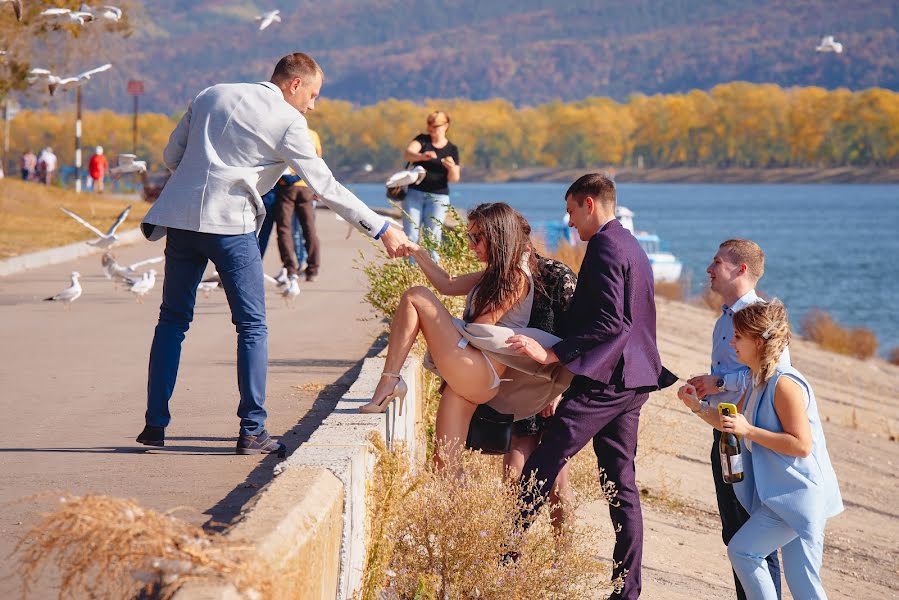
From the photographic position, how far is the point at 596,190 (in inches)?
229

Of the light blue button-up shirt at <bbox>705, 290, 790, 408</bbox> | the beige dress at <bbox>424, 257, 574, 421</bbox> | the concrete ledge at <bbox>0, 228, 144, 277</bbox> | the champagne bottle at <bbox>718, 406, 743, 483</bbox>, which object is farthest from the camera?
the concrete ledge at <bbox>0, 228, 144, 277</bbox>

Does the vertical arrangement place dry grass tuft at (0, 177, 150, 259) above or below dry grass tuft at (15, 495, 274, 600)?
below

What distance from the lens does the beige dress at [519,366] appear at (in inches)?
237

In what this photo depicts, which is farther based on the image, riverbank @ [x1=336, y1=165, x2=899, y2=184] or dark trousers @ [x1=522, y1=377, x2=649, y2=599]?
riverbank @ [x1=336, y1=165, x2=899, y2=184]

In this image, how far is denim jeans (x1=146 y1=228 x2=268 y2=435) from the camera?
A: 20.7ft

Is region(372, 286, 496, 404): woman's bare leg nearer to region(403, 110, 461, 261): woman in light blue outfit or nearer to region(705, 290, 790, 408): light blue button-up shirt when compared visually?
region(705, 290, 790, 408): light blue button-up shirt

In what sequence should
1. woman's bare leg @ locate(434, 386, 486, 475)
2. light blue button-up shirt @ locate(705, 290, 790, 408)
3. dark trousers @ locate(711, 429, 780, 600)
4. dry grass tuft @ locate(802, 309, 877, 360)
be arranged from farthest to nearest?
dry grass tuft @ locate(802, 309, 877, 360), woman's bare leg @ locate(434, 386, 486, 475), light blue button-up shirt @ locate(705, 290, 790, 408), dark trousers @ locate(711, 429, 780, 600)

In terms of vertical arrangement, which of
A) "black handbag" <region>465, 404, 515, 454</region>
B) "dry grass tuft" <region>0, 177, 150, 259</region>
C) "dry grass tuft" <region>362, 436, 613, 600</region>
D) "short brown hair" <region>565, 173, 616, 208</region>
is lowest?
"dry grass tuft" <region>0, 177, 150, 259</region>

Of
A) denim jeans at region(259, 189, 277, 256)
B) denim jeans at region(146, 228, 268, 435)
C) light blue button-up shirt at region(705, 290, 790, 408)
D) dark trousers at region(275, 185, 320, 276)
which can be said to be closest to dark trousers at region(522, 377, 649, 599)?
light blue button-up shirt at region(705, 290, 790, 408)

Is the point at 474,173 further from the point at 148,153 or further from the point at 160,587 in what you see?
the point at 160,587

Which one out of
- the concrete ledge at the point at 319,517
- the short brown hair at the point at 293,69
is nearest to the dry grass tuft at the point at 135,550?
the concrete ledge at the point at 319,517

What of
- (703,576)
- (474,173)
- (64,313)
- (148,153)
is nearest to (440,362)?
(703,576)

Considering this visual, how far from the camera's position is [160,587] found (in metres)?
3.35

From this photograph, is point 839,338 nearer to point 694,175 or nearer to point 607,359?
point 607,359
